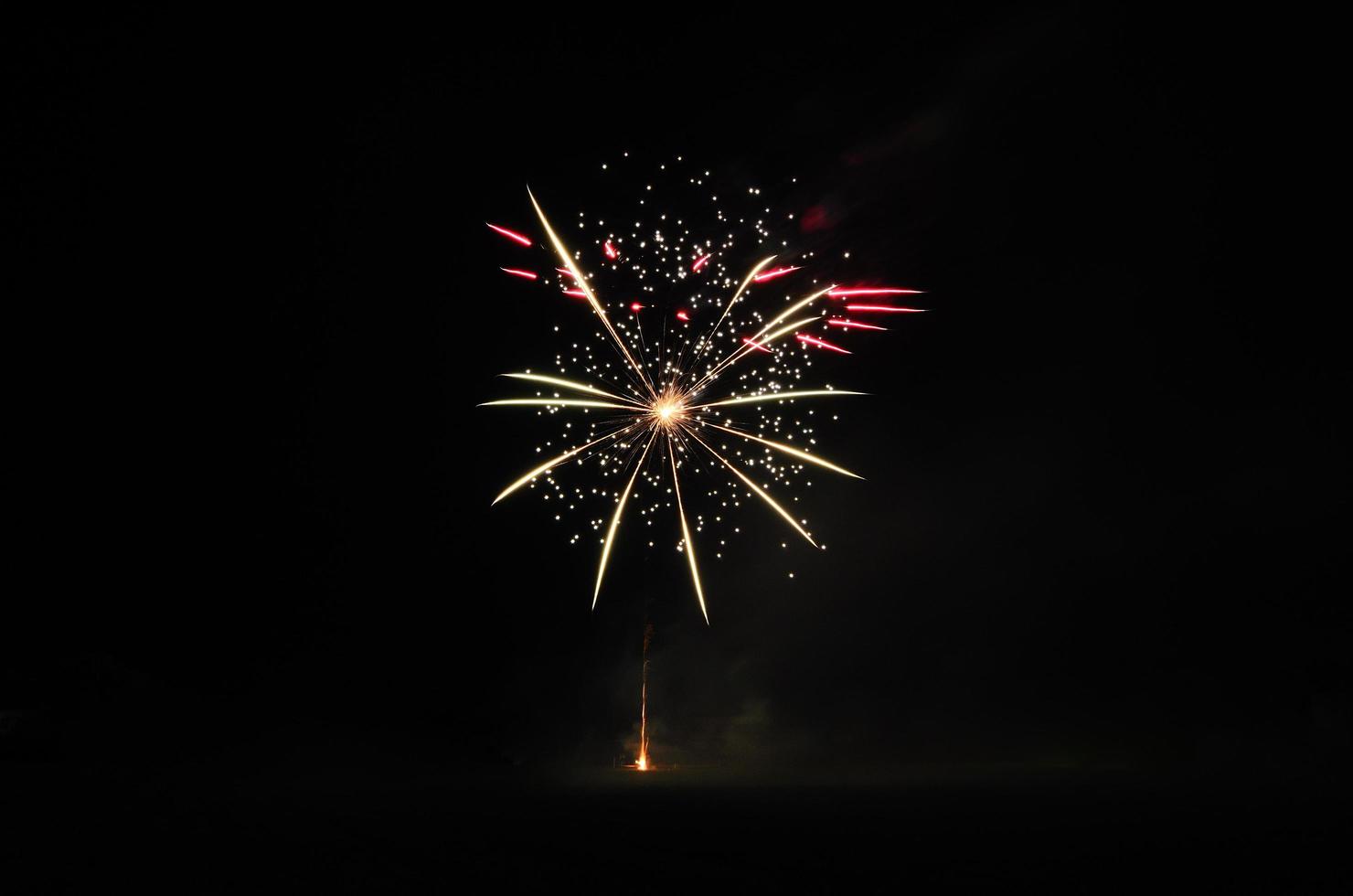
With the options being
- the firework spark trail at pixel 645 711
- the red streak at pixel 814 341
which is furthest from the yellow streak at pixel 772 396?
the firework spark trail at pixel 645 711

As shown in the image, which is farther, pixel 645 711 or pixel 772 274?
pixel 645 711

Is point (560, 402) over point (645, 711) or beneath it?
over

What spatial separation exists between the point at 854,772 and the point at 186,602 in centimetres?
1652

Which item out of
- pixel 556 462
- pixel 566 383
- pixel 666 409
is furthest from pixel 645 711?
pixel 566 383

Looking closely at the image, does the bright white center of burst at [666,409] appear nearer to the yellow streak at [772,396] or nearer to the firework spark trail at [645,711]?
the yellow streak at [772,396]

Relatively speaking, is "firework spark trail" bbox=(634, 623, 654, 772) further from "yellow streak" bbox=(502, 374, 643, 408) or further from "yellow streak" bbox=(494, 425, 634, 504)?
"yellow streak" bbox=(502, 374, 643, 408)

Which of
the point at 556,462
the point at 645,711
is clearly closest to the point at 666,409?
the point at 556,462

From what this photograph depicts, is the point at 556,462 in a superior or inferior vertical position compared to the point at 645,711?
superior

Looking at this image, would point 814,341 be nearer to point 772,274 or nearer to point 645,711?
point 772,274

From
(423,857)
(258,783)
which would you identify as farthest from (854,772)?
(423,857)

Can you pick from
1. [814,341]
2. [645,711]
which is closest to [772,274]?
[814,341]

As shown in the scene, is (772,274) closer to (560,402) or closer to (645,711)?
(560,402)

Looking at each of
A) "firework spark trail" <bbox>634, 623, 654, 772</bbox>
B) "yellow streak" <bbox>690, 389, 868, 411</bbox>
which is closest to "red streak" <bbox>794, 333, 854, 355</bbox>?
"yellow streak" <bbox>690, 389, 868, 411</bbox>

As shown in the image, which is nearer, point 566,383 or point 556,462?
point 566,383
